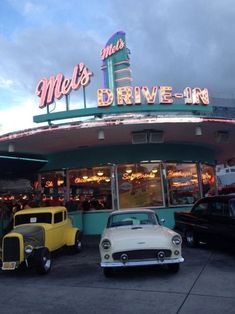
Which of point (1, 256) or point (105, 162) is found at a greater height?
point (105, 162)

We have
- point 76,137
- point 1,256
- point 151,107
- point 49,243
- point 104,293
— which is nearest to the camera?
point 104,293

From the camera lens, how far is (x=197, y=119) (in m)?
13.2

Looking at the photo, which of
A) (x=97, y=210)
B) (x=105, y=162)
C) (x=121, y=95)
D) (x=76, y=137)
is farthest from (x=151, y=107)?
(x=97, y=210)

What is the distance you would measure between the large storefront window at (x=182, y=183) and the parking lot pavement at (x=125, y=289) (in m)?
6.39

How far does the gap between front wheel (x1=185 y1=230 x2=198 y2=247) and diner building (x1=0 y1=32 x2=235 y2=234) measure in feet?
11.4

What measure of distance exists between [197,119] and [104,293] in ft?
24.1

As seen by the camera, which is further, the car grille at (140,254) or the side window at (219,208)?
the side window at (219,208)

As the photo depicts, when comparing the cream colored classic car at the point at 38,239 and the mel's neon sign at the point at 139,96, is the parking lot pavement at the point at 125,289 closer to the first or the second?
the cream colored classic car at the point at 38,239

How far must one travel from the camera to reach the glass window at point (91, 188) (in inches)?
664

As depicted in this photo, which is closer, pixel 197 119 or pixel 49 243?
pixel 49 243

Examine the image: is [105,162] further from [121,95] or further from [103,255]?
[103,255]

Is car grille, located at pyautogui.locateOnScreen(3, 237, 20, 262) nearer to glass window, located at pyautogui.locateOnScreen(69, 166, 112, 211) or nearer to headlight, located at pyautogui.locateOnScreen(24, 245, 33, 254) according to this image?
headlight, located at pyautogui.locateOnScreen(24, 245, 33, 254)

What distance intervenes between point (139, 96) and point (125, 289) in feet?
23.7

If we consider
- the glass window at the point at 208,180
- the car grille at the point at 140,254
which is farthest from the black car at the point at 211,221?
the glass window at the point at 208,180
